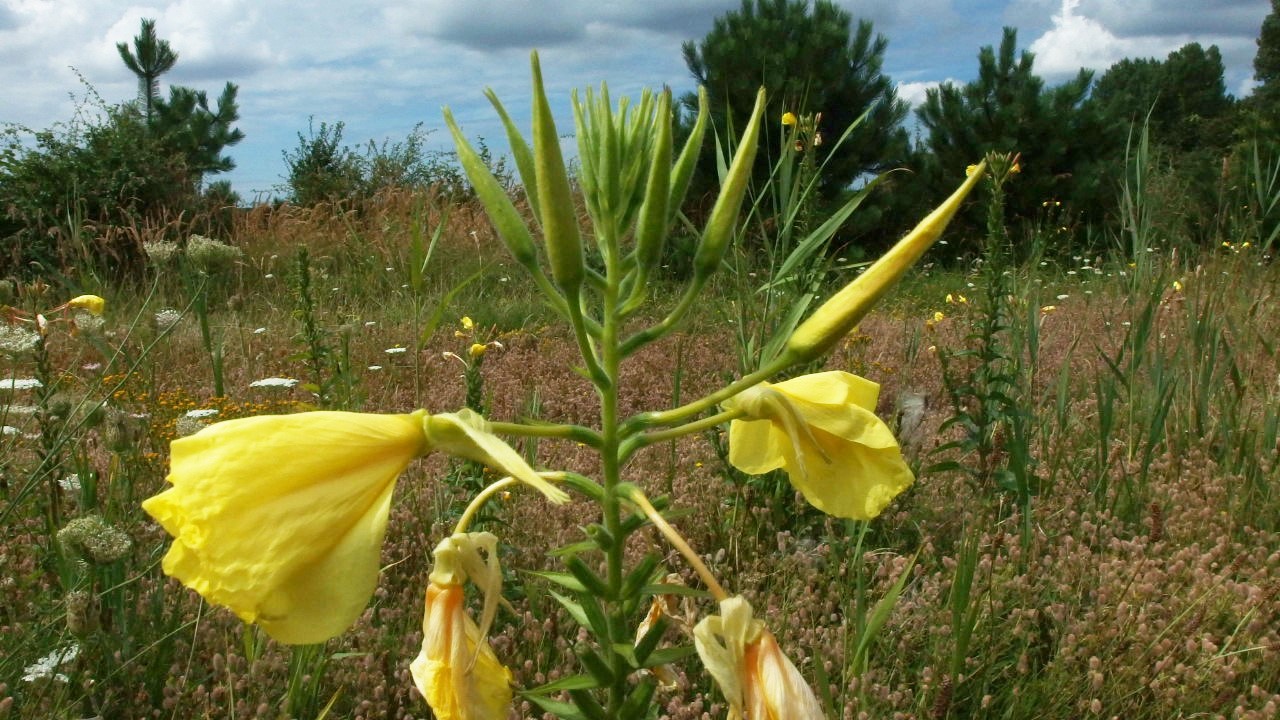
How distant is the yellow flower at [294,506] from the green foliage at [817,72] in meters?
9.13

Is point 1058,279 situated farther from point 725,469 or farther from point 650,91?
point 650,91

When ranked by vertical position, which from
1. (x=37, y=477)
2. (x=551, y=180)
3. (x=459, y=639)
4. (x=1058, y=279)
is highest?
(x=551, y=180)

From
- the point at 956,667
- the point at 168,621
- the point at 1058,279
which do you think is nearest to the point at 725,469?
the point at 956,667

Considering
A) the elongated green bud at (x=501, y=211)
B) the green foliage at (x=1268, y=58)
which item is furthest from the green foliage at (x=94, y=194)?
the green foliage at (x=1268, y=58)

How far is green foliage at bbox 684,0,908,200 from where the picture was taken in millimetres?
9719

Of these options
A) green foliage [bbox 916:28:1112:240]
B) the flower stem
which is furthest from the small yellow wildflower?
green foliage [bbox 916:28:1112:240]

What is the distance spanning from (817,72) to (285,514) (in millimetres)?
9923

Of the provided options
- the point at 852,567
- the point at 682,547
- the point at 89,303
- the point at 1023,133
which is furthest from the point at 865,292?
the point at 1023,133

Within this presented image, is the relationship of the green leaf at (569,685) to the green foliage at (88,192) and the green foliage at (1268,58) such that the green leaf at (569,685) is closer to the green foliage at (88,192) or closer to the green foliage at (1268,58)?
the green foliage at (88,192)

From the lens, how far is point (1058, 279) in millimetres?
8203

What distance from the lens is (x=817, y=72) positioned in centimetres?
977

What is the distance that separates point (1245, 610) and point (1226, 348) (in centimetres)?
111

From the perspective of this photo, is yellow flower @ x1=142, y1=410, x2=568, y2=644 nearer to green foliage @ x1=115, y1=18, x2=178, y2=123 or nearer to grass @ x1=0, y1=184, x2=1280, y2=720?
grass @ x1=0, y1=184, x2=1280, y2=720

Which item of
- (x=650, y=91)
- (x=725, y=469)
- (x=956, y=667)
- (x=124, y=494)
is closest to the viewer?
(x=650, y=91)
